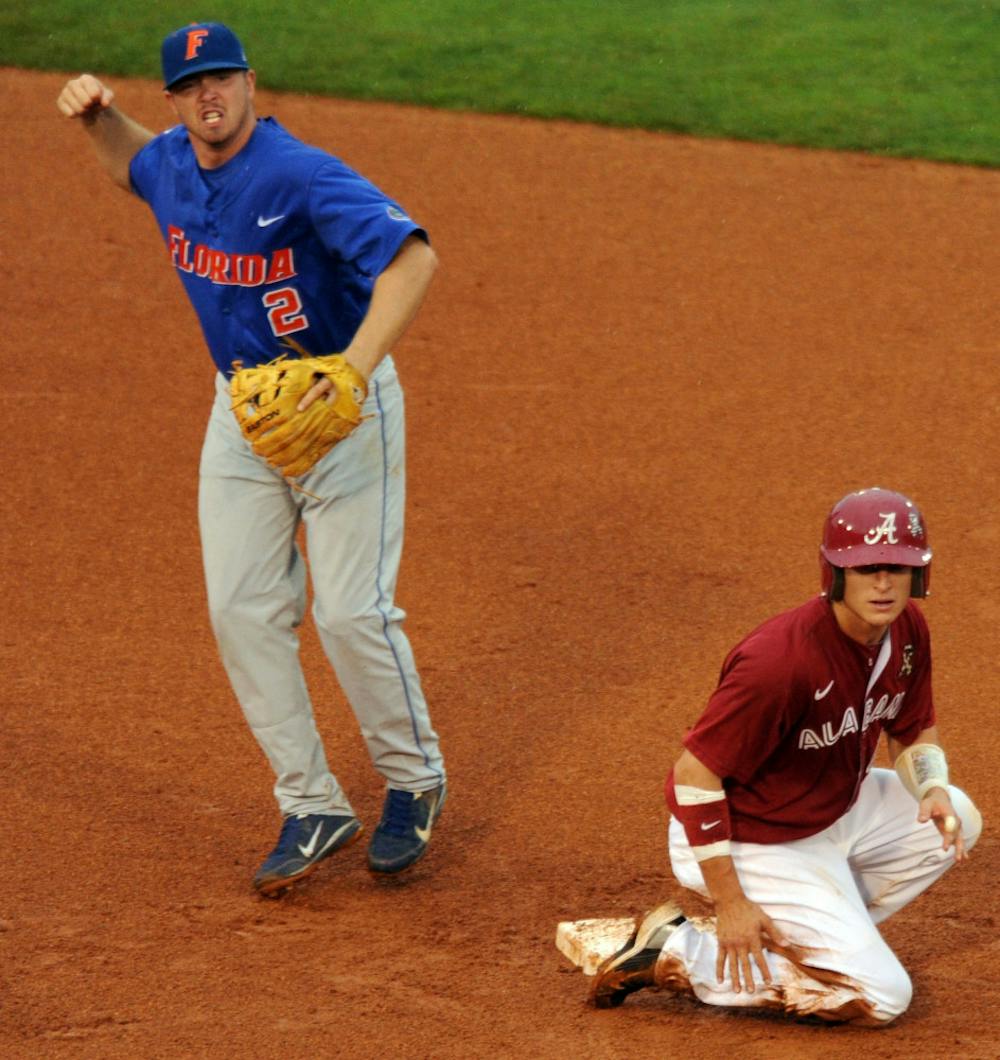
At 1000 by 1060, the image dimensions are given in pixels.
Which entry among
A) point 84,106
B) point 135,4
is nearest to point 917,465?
point 84,106

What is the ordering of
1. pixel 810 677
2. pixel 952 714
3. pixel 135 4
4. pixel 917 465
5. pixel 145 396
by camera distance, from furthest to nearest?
pixel 135 4 → pixel 145 396 → pixel 917 465 → pixel 952 714 → pixel 810 677

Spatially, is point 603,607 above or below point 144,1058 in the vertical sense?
above

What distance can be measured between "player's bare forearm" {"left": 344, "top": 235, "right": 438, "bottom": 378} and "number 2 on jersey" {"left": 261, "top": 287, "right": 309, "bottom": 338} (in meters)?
0.21

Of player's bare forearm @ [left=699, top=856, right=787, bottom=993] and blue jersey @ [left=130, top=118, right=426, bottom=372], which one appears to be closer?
player's bare forearm @ [left=699, top=856, right=787, bottom=993]

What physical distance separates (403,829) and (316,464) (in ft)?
3.20

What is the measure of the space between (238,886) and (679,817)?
1.27 metres

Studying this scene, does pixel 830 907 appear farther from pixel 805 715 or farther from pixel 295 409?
pixel 295 409

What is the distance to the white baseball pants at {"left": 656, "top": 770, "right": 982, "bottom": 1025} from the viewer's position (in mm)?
3625

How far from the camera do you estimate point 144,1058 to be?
354 cm

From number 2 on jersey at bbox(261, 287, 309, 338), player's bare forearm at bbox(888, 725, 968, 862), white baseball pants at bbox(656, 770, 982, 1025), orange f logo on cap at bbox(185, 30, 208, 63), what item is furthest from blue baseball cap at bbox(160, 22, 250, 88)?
player's bare forearm at bbox(888, 725, 968, 862)

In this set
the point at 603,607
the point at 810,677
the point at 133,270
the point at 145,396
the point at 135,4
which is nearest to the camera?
the point at 810,677

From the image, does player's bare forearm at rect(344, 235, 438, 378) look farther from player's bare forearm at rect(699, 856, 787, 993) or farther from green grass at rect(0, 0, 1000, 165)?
green grass at rect(0, 0, 1000, 165)

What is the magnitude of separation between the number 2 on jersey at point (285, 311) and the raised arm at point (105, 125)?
647 mm

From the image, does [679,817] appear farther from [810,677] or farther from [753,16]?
[753,16]
